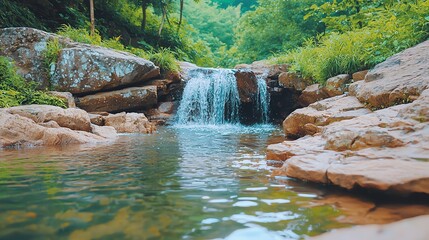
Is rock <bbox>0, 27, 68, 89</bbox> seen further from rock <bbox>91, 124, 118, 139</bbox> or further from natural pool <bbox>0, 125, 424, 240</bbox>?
natural pool <bbox>0, 125, 424, 240</bbox>

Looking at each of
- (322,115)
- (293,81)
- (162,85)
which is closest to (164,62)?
(162,85)

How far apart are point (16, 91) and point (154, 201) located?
273 inches

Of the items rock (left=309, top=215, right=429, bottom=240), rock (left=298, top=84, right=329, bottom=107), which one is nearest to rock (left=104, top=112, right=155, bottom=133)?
rock (left=298, top=84, right=329, bottom=107)

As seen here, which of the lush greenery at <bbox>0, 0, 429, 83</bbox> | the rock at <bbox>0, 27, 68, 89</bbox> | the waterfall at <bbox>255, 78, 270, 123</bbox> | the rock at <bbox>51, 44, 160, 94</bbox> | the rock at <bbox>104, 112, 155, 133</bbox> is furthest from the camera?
the waterfall at <bbox>255, 78, 270, 123</bbox>

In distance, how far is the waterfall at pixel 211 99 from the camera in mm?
10930

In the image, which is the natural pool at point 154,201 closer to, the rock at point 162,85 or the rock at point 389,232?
the rock at point 389,232

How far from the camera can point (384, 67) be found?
18.2ft

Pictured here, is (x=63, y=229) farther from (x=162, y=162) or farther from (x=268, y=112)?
(x=268, y=112)

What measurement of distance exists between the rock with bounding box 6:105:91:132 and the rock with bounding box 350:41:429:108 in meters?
5.15

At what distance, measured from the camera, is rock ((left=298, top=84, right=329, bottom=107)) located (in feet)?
30.1

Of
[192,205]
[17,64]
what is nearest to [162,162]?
[192,205]

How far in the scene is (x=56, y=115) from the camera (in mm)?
6062

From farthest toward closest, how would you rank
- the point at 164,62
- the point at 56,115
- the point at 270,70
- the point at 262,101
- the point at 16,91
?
the point at 270,70 < the point at 262,101 < the point at 164,62 < the point at 16,91 < the point at 56,115

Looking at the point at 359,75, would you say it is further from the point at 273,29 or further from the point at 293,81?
the point at 273,29
